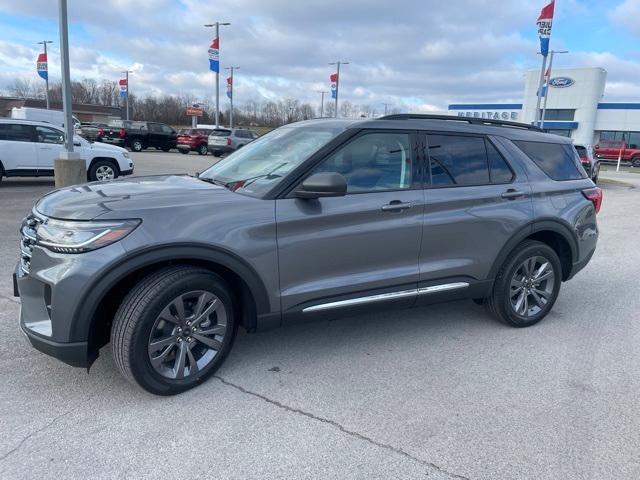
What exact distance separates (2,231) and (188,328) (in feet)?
19.4

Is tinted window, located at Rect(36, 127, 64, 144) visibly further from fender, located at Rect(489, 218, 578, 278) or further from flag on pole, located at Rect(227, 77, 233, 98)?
flag on pole, located at Rect(227, 77, 233, 98)

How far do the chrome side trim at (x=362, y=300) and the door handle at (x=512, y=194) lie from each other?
1192mm

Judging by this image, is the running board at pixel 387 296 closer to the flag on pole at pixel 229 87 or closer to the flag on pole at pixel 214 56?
the flag on pole at pixel 214 56

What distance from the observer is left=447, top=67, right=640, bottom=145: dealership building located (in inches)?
1992

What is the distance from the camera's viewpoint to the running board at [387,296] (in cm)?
358

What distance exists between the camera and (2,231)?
762cm

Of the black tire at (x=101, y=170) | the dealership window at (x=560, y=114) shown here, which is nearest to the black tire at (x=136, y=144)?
the black tire at (x=101, y=170)

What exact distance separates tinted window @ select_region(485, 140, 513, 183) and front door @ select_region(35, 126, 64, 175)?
11252mm

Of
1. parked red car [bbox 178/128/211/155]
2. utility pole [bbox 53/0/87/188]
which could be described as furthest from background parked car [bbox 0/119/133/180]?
parked red car [bbox 178/128/211/155]

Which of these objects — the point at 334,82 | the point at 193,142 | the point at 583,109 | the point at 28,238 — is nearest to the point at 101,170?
the point at 28,238

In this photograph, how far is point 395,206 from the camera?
12.3ft

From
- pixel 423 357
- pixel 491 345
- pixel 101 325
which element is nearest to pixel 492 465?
pixel 423 357

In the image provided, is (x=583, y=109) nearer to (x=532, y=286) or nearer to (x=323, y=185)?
(x=532, y=286)

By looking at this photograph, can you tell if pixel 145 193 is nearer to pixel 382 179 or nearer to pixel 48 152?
pixel 382 179
